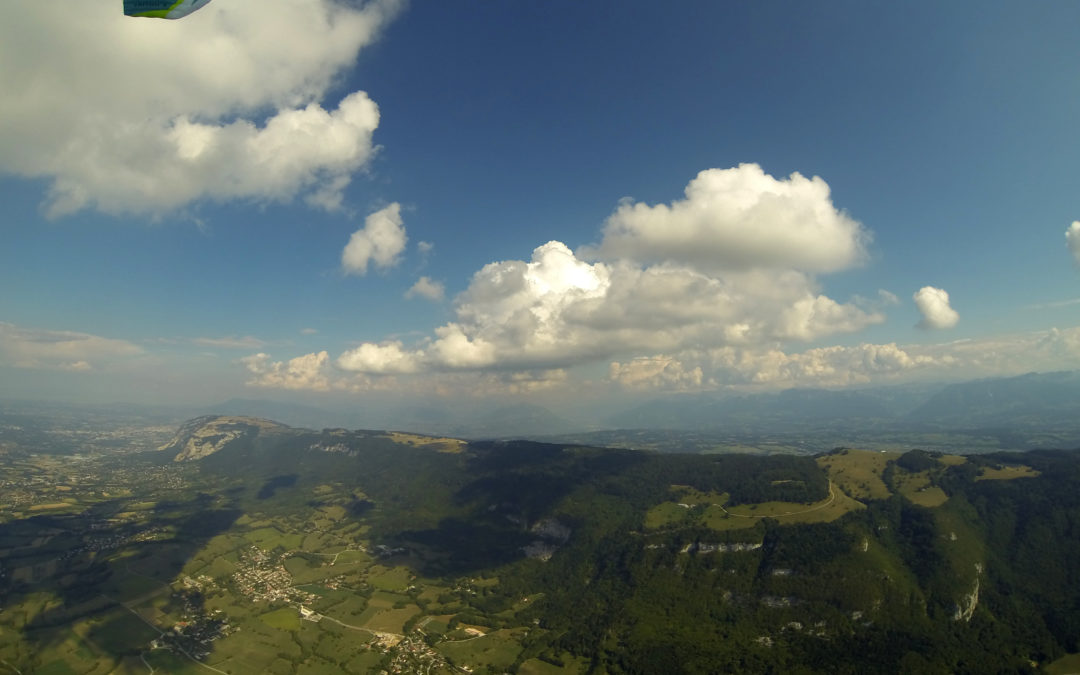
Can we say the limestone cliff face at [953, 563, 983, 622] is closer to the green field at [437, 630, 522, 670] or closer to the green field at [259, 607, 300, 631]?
the green field at [437, 630, 522, 670]

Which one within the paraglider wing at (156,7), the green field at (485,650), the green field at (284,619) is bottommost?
the green field at (485,650)

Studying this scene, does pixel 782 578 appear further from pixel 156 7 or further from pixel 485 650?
pixel 156 7

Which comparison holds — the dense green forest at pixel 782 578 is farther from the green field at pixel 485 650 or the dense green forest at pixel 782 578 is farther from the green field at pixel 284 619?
the green field at pixel 284 619

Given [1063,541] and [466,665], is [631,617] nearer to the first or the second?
[466,665]

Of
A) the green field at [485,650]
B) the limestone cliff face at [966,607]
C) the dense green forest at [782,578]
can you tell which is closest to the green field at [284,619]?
the dense green forest at [782,578]

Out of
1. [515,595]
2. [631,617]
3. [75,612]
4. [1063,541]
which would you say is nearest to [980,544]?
[1063,541]

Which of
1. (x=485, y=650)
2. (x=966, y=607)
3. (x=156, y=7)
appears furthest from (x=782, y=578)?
(x=156, y=7)

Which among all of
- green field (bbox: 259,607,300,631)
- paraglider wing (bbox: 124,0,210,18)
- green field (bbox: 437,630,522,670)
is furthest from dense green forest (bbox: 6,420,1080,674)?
paraglider wing (bbox: 124,0,210,18)

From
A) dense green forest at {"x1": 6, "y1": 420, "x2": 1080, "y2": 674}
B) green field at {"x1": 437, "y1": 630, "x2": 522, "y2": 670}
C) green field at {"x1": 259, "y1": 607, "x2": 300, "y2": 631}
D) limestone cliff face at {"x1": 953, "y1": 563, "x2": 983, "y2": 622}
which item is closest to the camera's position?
dense green forest at {"x1": 6, "y1": 420, "x2": 1080, "y2": 674}
